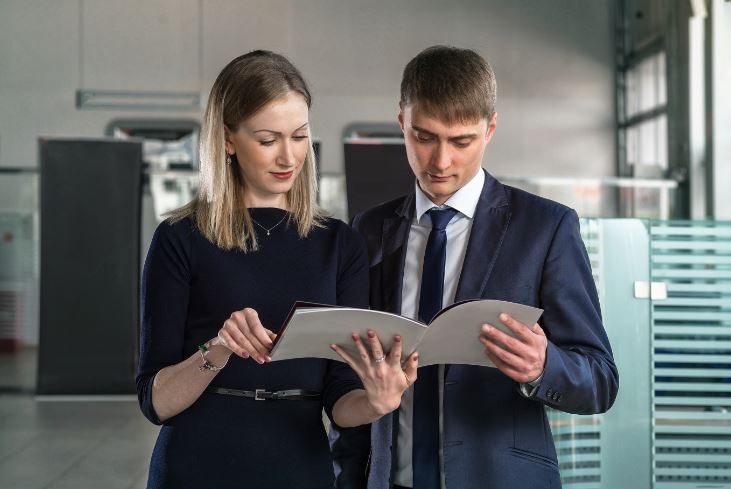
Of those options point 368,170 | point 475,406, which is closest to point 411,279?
point 475,406

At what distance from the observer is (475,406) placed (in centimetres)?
176

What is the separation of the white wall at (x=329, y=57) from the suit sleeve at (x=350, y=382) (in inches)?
402

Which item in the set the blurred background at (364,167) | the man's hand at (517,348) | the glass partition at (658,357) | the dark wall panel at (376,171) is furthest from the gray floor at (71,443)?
the man's hand at (517,348)

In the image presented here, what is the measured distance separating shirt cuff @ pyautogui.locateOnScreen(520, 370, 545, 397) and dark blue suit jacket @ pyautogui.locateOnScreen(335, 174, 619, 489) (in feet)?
0.11

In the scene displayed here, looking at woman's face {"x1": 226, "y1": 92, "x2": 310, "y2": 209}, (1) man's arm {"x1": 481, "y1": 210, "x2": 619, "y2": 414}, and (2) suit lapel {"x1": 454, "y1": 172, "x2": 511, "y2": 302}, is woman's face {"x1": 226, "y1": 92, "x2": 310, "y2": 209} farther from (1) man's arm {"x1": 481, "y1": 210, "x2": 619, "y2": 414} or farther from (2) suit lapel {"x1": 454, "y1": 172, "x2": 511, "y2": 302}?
(1) man's arm {"x1": 481, "y1": 210, "x2": 619, "y2": 414}

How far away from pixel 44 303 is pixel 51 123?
5.10 metres

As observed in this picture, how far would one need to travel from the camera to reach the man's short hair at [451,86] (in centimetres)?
181

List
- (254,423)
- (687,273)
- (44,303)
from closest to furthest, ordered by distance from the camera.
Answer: (254,423) < (687,273) < (44,303)

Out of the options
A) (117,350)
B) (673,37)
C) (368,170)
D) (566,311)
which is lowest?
(117,350)

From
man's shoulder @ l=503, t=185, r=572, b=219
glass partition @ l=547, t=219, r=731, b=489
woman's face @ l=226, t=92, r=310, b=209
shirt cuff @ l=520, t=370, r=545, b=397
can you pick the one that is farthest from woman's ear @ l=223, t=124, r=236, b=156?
glass partition @ l=547, t=219, r=731, b=489

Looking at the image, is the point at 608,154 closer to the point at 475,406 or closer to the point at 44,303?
the point at 44,303

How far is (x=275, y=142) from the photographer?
172 centimetres

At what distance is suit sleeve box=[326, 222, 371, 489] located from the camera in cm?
175

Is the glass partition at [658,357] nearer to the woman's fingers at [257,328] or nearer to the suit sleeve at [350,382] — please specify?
the suit sleeve at [350,382]
